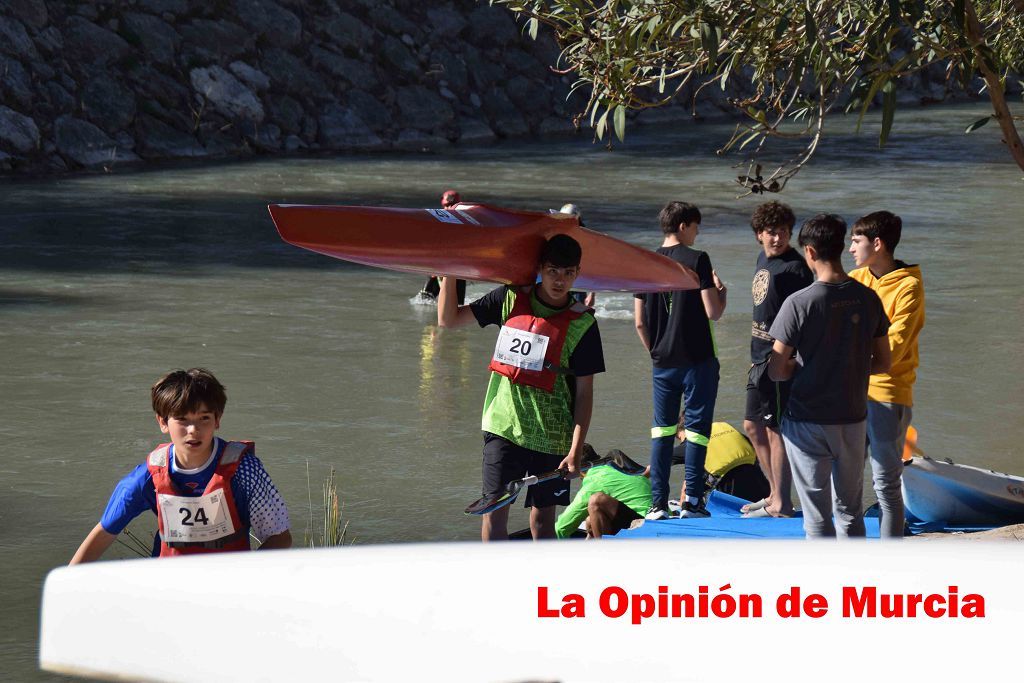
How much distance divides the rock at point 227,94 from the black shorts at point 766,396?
20306 millimetres

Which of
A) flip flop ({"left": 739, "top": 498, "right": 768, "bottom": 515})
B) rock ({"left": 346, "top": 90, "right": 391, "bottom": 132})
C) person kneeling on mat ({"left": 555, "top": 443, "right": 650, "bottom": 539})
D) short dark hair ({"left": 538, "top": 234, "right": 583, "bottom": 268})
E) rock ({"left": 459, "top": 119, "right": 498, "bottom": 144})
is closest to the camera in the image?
short dark hair ({"left": 538, "top": 234, "right": 583, "bottom": 268})

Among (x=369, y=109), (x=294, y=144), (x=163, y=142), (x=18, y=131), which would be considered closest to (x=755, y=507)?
(x=18, y=131)

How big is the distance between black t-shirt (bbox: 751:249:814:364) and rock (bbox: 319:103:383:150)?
2066 cm

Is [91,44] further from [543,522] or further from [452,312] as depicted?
[543,522]

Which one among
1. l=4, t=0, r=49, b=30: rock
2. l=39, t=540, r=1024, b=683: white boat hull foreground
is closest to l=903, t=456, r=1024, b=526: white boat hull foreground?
l=39, t=540, r=1024, b=683: white boat hull foreground

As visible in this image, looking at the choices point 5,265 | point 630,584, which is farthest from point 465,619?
point 5,265

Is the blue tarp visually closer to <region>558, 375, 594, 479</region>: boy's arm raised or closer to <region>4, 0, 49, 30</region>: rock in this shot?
<region>558, 375, 594, 479</region>: boy's arm raised

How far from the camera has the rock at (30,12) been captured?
25.3 m

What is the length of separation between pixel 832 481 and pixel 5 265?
37.8 feet

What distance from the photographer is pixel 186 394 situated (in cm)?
435

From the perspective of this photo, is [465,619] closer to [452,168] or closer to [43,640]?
[43,640]

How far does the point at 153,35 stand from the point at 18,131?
397 cm

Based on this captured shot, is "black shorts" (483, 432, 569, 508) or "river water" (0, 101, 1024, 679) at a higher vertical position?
"black shorts" (483, 432, 569, 508)

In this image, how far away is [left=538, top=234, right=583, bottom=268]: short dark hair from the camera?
619cm
